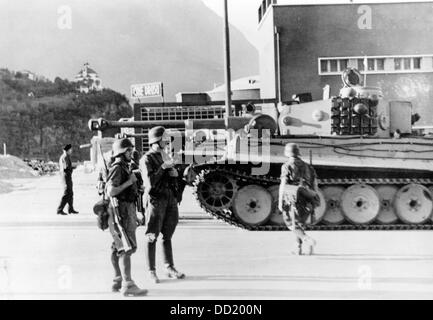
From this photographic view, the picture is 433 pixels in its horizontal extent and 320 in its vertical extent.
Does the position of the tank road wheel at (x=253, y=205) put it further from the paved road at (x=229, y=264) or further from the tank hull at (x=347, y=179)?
the paved road at (x=229, y=264)

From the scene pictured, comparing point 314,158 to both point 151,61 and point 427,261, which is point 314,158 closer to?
point 427,261

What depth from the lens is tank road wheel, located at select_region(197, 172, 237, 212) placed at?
43.3 ft

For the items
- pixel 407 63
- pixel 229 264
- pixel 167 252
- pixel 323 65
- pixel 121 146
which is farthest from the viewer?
pixel 323 65

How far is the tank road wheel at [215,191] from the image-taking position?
1321 cm

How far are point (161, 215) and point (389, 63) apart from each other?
993 inches

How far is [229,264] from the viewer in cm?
901

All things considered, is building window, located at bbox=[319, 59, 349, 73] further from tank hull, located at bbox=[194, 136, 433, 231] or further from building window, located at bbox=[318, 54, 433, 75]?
tank hull, located at bbox=[194, 136, 433, 231]

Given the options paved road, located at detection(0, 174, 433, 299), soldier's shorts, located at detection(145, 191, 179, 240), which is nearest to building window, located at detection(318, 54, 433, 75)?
paved road, located at detection(0, 174, 433, 299)

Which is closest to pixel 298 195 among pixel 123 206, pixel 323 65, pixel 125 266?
pixel 123 206

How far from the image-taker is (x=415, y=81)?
100 ft

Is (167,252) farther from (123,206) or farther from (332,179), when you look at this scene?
(332,179)

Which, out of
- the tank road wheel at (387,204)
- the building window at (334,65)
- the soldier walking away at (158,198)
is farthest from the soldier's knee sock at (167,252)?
the building window at (334,65)

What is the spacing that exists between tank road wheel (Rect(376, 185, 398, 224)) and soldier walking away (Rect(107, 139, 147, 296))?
25.3 feet

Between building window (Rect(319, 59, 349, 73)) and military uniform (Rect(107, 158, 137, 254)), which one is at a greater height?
building window (Rect(319, 59, 349, 73))
